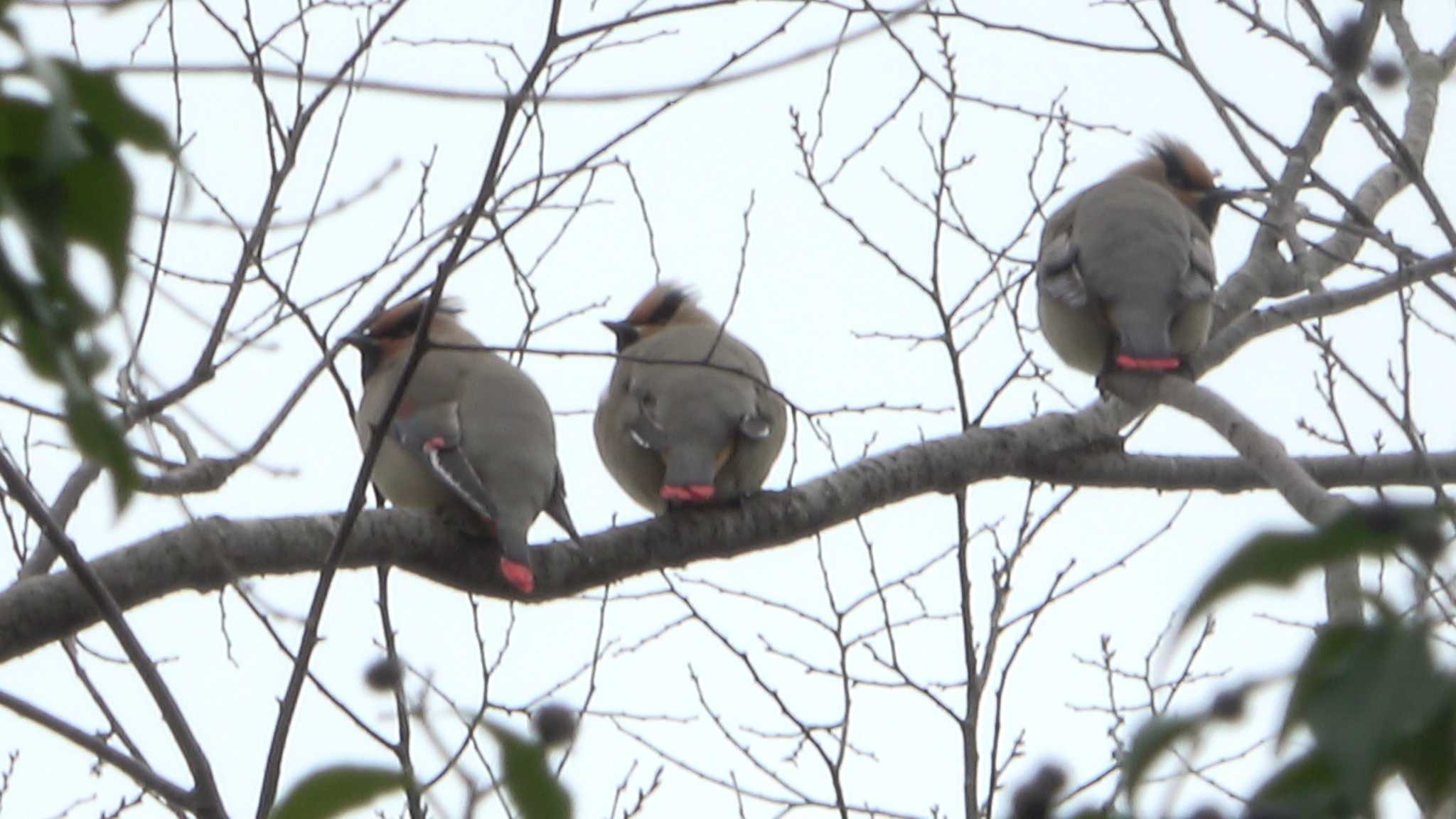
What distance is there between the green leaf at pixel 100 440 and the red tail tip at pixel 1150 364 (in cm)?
532

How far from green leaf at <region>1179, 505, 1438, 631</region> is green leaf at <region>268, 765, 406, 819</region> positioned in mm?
456

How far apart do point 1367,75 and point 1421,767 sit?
187 inches

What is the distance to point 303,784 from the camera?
1.07 meters

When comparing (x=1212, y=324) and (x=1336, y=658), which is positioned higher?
(x=1212, y=324)

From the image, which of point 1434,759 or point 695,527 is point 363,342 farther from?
point 1434,759

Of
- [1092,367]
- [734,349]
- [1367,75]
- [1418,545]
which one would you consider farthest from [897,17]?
[1092,367]

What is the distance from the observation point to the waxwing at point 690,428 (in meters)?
5.66

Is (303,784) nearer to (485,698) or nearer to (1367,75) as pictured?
(485,698)

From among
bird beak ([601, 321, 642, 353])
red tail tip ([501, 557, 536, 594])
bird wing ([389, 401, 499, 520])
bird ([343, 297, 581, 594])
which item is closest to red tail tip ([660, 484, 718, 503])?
bird ([343, 297, 581, 594])

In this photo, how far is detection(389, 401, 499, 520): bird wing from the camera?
210 inches

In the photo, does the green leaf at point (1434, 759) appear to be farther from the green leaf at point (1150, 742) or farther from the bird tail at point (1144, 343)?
the bird tail at point (1144, 343)

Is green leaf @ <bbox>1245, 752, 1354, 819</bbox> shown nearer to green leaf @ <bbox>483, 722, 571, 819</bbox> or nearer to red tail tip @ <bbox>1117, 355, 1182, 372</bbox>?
green leaf @ <bbox>483, 722, 571, 819</bbox>

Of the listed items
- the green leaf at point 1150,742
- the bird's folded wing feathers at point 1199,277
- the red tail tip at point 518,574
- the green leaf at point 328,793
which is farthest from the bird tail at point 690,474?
the green leaf at point 1150,742

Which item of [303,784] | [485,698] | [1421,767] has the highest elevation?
[485,698]
